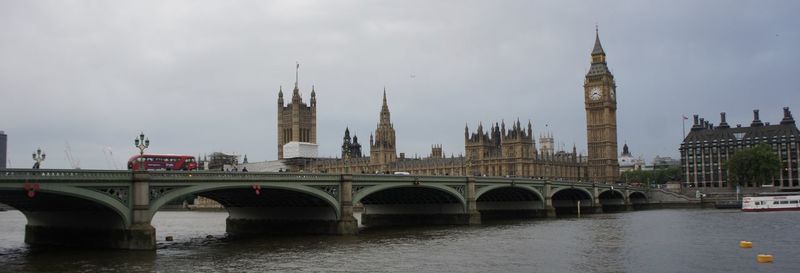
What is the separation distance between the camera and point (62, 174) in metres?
41.5

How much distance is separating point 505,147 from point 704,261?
12899cm

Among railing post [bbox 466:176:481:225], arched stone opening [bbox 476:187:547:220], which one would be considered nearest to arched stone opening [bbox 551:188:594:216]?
arched stone opening [bbox 476:187:547:220]

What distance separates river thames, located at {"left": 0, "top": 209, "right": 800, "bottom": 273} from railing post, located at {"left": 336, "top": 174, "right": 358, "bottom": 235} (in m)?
1.51

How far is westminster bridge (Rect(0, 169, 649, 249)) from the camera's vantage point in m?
43.2

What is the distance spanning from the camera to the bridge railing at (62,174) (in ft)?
131

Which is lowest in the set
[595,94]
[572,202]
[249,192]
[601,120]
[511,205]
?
[572,202]

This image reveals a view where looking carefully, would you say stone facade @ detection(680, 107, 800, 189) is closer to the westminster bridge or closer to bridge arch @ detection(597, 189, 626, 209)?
bridge arch @ detection(597, 189, 626, 209)

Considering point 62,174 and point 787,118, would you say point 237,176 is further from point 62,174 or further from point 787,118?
point 787,118

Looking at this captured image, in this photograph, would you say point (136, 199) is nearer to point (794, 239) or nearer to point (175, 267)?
point (175, 267)

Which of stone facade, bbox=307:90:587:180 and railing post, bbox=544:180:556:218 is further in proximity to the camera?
stone facade, bbox=307:90:587:180

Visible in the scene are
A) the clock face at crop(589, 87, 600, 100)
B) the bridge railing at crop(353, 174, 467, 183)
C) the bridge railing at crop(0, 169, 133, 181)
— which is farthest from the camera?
the clock face at crop(589, 87, 600, 100)

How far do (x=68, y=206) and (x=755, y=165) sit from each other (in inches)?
4722

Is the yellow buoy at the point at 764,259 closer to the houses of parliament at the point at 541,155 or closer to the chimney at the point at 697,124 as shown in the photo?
the houses of parliament at the point at 541,155

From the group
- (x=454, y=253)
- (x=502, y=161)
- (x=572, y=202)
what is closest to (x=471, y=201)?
(x=454, y=253)
